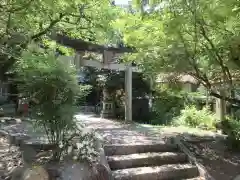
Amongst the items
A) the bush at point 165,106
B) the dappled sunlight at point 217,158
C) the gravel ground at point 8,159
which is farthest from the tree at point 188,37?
the bush at point 165,106

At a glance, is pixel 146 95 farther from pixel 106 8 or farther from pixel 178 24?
pixel 178 24

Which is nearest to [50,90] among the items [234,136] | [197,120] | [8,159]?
[8,159]

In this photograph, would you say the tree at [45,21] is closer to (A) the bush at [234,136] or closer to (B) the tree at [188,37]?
(B) the tree at [188,37]

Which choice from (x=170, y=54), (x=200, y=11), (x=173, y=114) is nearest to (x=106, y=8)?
(x=170, y=54)

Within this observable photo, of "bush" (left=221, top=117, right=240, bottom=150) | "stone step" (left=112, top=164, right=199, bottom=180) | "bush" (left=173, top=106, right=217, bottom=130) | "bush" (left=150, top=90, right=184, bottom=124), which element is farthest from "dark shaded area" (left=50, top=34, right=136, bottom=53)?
"stone step" (left=112, top=164, right=199, bottom=180)

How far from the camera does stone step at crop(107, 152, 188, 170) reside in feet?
19.9

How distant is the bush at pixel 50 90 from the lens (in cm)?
515

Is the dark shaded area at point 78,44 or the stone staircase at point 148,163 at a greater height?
the dark shaded area at point 78,44

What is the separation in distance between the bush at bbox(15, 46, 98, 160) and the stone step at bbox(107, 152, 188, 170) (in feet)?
4.05

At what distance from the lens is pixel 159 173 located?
598cm

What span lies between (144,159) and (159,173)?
0.50 meters

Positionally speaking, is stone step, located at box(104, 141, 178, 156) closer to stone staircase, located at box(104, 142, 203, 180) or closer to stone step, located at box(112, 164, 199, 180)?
stone staircase, located at box(104, 142, 203, 180)

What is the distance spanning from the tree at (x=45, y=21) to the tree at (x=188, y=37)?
1719 mm

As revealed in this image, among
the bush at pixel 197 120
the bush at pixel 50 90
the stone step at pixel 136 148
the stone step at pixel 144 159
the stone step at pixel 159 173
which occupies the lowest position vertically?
the stone step at pixel 159 173
